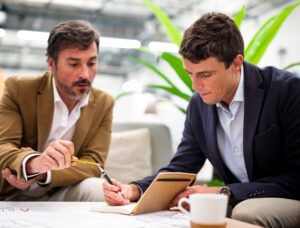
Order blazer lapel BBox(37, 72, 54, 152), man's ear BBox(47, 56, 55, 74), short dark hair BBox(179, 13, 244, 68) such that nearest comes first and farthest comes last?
1. short dark hair BBox(179, 13, 244, 68)
2. blazer lapel BBox(37, 72, 54, 152)
3. man's ear BBox(47, 56, 55, 74)

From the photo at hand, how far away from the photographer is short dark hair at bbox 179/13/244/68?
1.53 m

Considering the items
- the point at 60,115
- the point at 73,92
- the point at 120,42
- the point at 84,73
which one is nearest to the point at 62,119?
the point at 60,115

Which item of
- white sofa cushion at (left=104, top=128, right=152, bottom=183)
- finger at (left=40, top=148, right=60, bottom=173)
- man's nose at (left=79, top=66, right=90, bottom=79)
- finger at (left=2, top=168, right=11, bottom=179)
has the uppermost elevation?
man's nose at (left=79, top=66, right=90, bottom=79)

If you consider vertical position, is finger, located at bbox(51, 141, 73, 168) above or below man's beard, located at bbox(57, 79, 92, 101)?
below

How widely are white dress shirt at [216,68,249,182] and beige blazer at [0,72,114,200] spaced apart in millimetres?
659

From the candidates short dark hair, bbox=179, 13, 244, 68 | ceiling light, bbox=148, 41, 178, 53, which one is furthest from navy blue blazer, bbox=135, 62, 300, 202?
ceiling light, bbox=148, 41, 178, 53

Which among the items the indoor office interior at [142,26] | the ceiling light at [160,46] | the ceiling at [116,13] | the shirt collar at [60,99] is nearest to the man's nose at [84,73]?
the shirt collar at [60,99]

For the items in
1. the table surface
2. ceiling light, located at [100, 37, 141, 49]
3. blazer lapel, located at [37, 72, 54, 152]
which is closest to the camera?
the table surface

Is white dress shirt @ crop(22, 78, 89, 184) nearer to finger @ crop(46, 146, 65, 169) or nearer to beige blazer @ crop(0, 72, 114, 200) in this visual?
beige blazer @ crop(0, 72, 114, 200)

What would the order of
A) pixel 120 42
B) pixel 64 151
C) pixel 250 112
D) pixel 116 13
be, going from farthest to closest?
pixel 120 42 → pixel 116 13 → pixel 250 112 → pixel 64 151

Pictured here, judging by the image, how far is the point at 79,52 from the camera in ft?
6.46

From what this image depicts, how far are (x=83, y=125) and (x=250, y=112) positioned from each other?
84 cm

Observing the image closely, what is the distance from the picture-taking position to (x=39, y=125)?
6.33 ft

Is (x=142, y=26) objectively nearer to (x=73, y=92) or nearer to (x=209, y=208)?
(x=73, y=92)
